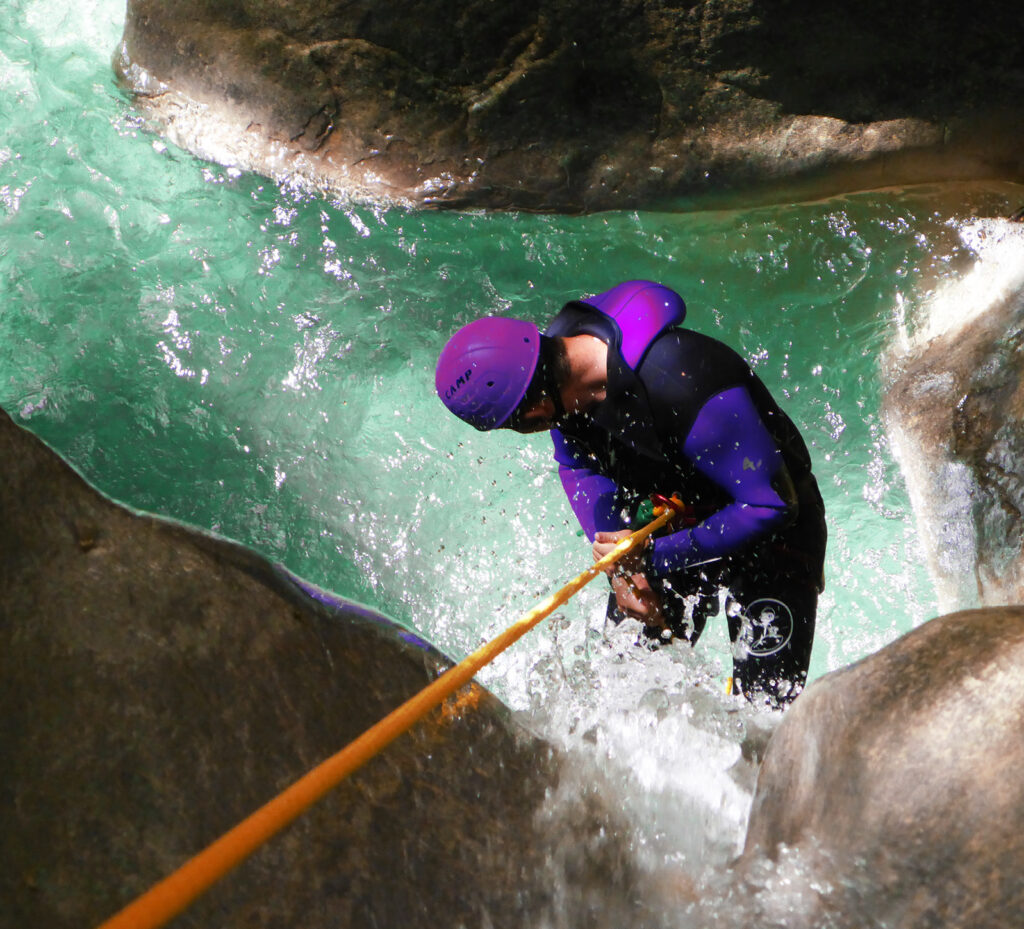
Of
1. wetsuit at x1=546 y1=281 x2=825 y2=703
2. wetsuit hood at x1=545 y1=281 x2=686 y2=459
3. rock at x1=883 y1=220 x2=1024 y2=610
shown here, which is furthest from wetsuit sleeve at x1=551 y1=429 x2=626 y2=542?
rock at x1=883 y1=220 x2=1024 y2=610

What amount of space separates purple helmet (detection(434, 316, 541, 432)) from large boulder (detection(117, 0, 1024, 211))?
2.61 m

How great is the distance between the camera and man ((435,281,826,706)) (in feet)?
7.02

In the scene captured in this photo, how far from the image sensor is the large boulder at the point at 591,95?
4309 mm

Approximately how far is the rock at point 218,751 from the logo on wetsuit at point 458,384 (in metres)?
0.56

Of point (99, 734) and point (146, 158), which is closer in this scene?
point (99, 734)

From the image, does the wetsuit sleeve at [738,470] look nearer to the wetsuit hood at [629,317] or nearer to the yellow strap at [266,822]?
the wetsuit hood at [629,317]

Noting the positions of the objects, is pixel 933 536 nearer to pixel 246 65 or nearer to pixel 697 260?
pixel 697 260

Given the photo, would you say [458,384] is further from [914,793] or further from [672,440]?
[914,793]

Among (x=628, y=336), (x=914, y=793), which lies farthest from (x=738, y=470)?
(x=914, y=793)

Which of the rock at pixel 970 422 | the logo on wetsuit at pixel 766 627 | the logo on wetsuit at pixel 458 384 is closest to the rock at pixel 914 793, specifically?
the logo on wetsuit at pixel 766 627

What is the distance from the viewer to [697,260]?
450 cm

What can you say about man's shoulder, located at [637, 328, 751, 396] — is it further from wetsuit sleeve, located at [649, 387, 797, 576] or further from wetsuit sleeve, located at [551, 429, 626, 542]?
wetsuit sleeve, located at [551, 429, 626, 542]

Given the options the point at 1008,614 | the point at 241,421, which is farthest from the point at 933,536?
the point at 241,421

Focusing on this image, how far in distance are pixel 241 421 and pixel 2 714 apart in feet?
9.31
